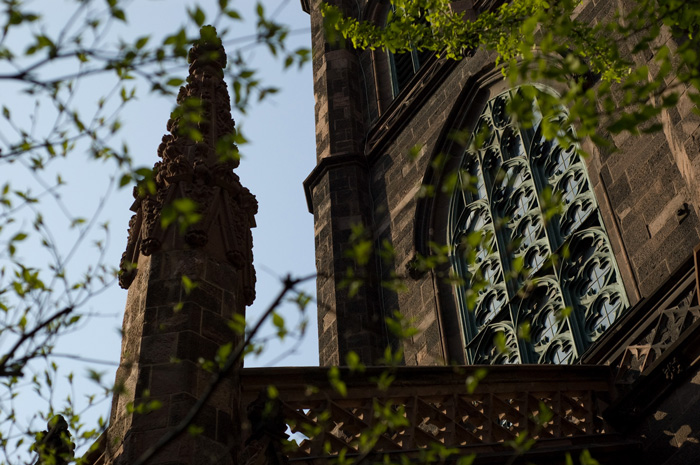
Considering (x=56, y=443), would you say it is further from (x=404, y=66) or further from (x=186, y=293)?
(x=404, y=66)

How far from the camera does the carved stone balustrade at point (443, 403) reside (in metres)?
7.20

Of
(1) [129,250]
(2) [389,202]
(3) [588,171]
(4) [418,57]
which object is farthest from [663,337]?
(4) [418,57]

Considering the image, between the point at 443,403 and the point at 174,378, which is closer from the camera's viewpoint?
the point at 174,378

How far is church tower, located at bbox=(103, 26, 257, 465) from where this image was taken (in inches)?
238

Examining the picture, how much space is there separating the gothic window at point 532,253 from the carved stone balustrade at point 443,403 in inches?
49.9

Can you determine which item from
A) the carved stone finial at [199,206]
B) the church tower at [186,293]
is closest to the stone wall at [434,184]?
the carved stone finial at [199,206]

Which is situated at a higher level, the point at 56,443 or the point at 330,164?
the point at 330,164

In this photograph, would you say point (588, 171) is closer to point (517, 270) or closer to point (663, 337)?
point (663, 337)

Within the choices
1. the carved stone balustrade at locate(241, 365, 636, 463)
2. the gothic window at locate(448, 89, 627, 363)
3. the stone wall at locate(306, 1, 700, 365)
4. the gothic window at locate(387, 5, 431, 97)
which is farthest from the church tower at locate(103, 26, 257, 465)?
the gothic window at locate(387, 5, 431, 97)

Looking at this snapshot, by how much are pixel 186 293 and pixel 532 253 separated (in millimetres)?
5804

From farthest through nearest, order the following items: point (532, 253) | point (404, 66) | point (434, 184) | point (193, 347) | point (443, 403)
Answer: point (404, 66), point (434, 184), point (532, 253), point (443, 403), point (193, 347)

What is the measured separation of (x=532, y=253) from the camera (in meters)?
11.7

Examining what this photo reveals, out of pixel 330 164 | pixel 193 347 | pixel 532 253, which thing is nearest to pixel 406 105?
pixel 330 164

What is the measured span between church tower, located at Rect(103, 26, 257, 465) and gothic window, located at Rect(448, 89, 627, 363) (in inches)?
108
